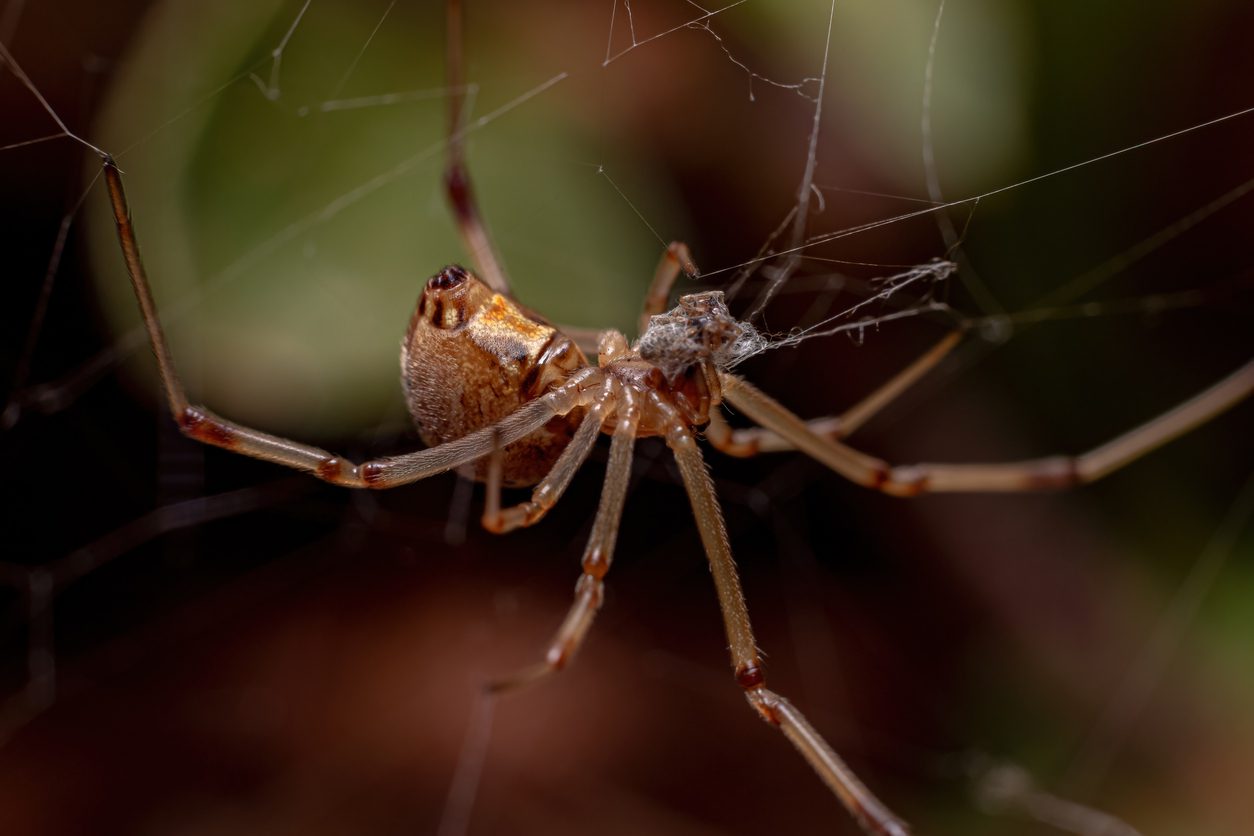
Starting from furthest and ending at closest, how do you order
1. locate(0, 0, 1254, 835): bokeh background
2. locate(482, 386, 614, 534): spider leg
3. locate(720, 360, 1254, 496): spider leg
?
locate(0, 0, 1254, 835): bokeh background < locate(720, 360, 1254, 496): spider leg < locate(482, 386, 614, 534): spider leg

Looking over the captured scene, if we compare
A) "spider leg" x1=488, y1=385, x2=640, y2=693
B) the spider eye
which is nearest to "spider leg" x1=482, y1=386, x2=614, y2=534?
"spider leg" x1=488, y1=385, x2=640, y2=693

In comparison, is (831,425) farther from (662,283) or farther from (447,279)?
(447,279)

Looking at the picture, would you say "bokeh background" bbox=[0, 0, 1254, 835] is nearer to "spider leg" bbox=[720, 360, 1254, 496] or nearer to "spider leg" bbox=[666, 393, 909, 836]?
"spider leg" bbox=[720, 360, 1254, 496]

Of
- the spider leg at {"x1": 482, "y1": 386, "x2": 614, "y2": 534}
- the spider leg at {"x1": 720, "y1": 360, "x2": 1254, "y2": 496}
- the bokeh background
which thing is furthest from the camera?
the bokeh background

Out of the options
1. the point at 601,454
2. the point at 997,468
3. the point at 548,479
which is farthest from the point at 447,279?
the point at 601,454

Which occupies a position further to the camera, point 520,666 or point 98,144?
point 520,666

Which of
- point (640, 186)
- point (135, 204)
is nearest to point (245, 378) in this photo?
point (135, 204)

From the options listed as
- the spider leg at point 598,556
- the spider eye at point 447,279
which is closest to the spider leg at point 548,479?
the spider leg at point 598,556

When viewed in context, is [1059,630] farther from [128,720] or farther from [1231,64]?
[128,720]
